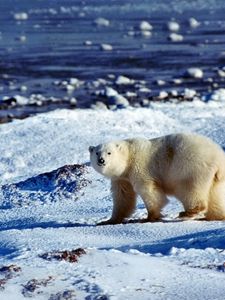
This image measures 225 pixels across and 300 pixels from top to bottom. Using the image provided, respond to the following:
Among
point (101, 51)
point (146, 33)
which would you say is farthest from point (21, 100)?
point (146, 33)

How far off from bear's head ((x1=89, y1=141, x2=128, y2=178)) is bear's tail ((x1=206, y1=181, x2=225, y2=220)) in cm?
65

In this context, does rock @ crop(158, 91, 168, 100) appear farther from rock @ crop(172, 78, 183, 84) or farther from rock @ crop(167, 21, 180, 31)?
rock @ crop(167, 21, 180, 31)

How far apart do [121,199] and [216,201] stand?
0.71 meters

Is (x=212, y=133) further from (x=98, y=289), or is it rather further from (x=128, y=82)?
(x=128, y=82)

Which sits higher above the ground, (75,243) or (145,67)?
(75,243)

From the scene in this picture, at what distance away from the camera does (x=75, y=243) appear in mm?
5059

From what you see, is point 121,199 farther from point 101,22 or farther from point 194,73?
point 101,22

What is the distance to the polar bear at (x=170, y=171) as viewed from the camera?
579 cm

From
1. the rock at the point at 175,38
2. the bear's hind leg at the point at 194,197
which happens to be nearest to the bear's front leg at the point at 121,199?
the bear's hind leg at the point at 194,197

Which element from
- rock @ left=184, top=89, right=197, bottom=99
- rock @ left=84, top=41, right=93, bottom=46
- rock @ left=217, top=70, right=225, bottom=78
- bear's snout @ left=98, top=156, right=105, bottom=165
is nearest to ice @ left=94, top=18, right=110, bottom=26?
rock @ left=84, top=41, right=93, bottom=46

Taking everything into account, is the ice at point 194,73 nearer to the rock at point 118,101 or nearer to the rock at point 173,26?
the rock at point 118,101

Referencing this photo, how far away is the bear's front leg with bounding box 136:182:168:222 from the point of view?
5.94 m

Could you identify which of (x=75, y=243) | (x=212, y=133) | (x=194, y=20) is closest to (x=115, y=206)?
(x=75, y=243)

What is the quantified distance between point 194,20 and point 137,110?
20.8m
